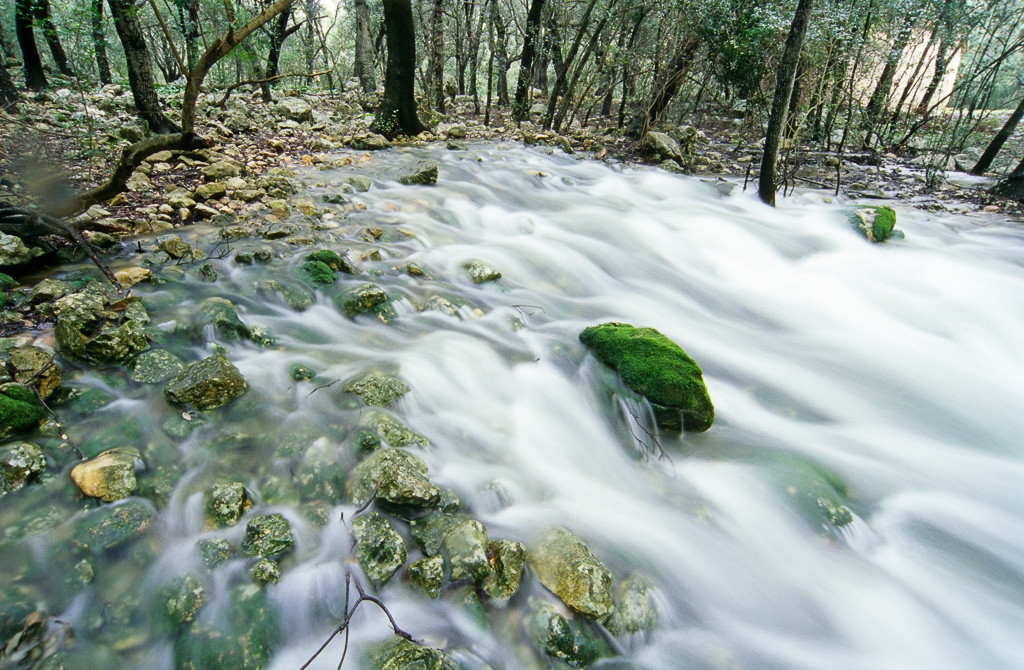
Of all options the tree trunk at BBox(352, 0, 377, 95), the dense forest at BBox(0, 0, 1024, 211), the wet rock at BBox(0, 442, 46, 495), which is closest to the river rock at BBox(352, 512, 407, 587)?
the wet rock at BBox(0, 442, 46, 495)

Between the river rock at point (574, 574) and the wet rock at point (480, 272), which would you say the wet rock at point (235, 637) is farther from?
the wet rock at point (480, 272)

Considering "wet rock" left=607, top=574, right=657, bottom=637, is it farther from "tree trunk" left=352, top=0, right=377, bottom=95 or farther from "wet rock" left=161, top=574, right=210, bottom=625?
"tree trunk" left=352, top=0, right=377, bottom=95

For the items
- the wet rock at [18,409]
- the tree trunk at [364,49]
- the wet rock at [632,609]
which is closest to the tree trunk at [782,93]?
the wet rock at [632,609]

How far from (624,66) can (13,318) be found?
1232cm

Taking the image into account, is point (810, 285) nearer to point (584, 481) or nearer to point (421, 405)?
point (584, 481)

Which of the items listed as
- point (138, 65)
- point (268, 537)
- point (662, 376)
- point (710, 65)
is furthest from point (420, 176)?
point (710, 65)

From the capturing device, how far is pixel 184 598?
1913 millimetres

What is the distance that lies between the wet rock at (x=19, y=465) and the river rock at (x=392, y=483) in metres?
1.33

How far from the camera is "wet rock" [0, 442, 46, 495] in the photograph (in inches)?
83.0

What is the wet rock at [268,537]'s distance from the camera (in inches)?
82.8

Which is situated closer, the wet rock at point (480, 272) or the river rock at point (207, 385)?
the river rock at point (207, 385)

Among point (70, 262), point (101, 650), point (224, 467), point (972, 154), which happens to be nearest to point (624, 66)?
point (972, 154)

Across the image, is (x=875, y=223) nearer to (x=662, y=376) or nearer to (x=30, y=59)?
(x=662, y=376)

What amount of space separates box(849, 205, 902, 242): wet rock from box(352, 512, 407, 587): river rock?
737cm
